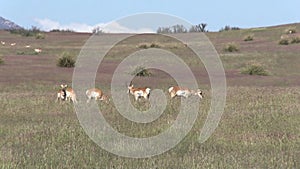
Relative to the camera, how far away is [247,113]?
14.1m

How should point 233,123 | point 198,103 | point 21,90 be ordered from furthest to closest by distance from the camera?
point 21,90 → point 198,103 → point 233,123

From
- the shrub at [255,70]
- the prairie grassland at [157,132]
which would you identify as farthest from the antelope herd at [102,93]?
the shrub at [255,70]

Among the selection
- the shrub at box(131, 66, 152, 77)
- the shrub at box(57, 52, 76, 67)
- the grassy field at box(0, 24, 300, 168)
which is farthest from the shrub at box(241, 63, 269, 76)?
the grassy field at box(0, 24, 300, 168)

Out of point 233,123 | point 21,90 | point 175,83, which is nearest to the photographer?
point 233,123

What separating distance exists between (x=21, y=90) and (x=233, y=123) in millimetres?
12351

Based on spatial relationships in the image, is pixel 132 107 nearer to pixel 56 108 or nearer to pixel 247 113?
pixel 56 108

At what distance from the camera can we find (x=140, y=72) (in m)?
30.2

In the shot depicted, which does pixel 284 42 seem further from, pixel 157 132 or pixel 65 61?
Answer: pixel 157 132

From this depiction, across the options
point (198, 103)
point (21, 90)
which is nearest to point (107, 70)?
point (21, 90)

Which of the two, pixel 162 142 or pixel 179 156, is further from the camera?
pixel 162 142

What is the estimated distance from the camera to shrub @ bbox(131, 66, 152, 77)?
29.6 metres

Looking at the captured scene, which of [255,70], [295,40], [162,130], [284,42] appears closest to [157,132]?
[162,130]

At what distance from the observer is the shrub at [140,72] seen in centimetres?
2962

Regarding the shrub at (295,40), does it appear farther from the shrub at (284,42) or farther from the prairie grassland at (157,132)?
the prairie grassland at (157,132)
